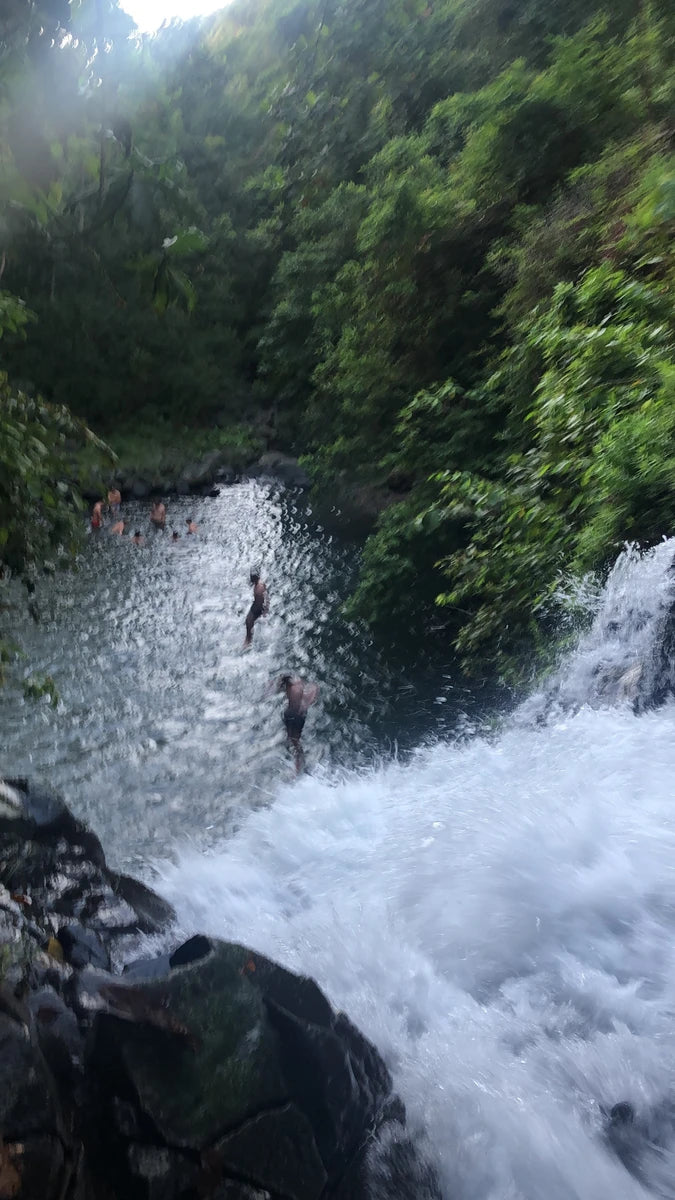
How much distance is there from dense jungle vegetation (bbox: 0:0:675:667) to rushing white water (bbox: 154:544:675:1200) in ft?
5.68

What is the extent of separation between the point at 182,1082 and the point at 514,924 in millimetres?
2174

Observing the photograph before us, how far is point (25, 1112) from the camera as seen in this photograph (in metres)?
2.87

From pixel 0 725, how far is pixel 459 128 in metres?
13.4

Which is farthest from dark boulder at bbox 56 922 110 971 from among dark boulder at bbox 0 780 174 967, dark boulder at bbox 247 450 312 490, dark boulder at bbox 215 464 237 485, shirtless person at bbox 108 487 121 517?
dark boulder at bbox 215 464 237 485

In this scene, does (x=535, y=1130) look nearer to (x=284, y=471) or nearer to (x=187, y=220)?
(x=187, y=220)

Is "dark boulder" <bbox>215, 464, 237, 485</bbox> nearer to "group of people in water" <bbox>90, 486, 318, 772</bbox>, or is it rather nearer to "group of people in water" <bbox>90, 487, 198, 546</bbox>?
"group of people in water" <bbox>90, 487, 198, 546</bbox>

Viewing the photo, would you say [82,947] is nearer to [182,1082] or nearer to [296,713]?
[182,1082]

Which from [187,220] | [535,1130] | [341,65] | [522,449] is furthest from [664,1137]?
[341,65]

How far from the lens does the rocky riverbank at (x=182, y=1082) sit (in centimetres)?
300

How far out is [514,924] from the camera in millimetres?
4629

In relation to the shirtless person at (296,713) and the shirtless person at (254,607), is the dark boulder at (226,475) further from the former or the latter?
the shirtless person at (296,713)

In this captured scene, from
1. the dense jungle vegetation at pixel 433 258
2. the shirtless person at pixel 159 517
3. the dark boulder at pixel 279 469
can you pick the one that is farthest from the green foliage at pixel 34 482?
the dark boulder at pixel 279 469

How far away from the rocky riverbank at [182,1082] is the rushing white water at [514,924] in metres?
0.43

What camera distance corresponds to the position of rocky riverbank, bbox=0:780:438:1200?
300 cm
